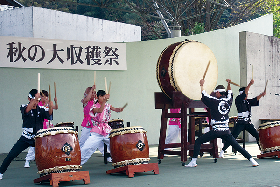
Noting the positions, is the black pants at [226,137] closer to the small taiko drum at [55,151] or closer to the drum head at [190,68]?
the drum head at [190,68]

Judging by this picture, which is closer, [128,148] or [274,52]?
[128,148]

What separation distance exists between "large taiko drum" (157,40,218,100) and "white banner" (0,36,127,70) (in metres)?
2.83

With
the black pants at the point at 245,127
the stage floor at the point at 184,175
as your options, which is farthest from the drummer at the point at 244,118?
the stage floor at the point at 184,175

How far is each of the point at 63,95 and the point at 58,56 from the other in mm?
844

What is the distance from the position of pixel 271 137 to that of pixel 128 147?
110 inches

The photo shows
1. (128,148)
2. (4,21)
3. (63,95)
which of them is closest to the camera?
(128,148)

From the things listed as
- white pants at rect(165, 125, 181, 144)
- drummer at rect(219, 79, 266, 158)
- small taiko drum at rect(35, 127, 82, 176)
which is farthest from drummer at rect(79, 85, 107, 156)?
drummer at rect(219, 79, 266, 158)

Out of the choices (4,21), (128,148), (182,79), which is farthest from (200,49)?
(4,21)

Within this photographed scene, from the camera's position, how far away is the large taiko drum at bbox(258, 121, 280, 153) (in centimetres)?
717

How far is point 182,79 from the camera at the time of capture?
265 inches

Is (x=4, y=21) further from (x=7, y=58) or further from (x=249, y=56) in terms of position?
(x=249, y=56)

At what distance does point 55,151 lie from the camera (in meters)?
5.11

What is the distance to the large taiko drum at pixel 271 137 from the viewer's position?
717 centimetres

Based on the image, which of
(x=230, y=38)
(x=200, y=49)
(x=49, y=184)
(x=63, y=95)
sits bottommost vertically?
(x=49, y=184)
